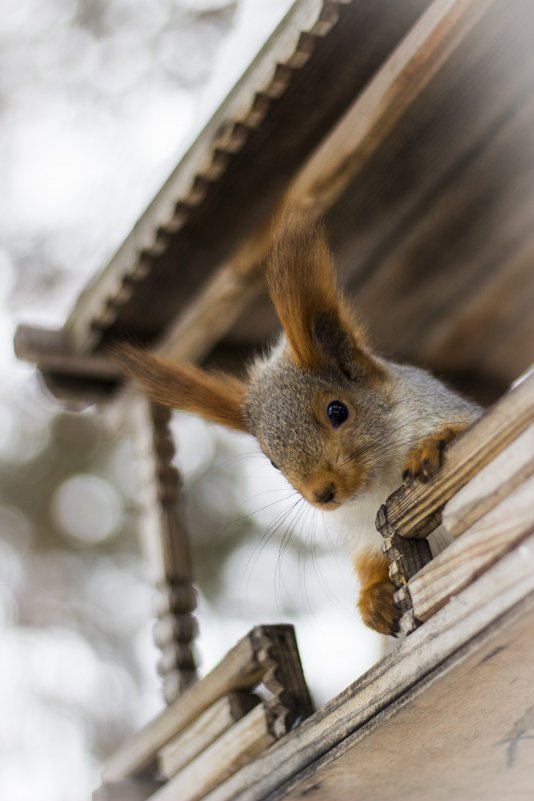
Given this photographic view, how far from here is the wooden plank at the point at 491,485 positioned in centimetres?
101

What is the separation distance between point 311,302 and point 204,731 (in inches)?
27.6

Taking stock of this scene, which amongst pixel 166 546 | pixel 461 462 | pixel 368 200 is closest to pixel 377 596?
pixel 461 462

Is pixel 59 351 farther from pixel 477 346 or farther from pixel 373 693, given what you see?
pixel 373 693

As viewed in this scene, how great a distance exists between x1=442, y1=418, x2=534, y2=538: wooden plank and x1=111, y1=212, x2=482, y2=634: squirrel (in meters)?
0.29

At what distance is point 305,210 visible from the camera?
1704mm

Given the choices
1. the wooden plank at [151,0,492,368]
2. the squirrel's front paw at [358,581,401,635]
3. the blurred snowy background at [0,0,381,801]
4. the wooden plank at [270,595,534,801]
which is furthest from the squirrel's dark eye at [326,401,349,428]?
the blurred snowy background at [0,0,381,801]

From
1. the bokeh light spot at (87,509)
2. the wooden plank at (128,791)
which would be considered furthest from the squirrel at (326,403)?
the bokeh light spot at (87,509)

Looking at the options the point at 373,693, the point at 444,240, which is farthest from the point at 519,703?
the point at 444,240

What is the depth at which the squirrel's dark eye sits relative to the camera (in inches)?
61.2

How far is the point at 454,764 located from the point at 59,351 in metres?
1.17

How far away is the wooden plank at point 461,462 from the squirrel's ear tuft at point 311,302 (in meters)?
0.35

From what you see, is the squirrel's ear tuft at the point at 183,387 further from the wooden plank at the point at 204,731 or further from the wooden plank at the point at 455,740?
the wooden plank at the point at 455,740

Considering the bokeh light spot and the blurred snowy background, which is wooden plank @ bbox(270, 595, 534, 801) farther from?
the bokeh light spot

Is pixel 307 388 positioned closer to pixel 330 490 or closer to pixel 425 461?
pixel 330 490
